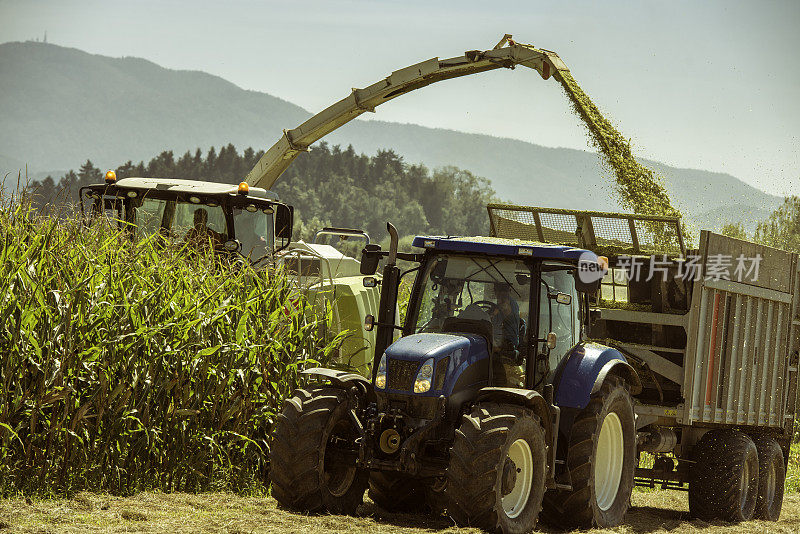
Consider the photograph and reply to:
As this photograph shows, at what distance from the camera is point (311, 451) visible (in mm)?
6859

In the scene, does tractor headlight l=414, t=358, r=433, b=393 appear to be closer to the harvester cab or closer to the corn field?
the corn field

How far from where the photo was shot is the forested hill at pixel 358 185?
9751 centimetres

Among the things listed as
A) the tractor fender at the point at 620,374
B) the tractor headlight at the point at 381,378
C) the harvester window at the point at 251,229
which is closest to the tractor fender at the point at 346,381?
the tractor headlight at the point at 381,378

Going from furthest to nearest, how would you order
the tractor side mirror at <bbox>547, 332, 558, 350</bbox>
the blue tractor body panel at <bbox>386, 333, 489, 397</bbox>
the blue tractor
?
the tractor side mirror at <bbox>547, 332, 558, 350</bbox>, the blue tractor body panel at <bbox>386, 333, 489, 397</bbox>, the blue tractor

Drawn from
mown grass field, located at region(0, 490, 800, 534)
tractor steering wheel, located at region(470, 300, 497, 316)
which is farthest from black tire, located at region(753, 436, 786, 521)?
tractor steering wheel, located at region(470, 300, 497, 316)

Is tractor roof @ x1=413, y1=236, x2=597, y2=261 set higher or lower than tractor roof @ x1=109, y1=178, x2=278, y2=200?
lower

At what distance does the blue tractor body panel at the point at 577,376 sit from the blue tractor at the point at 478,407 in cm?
1

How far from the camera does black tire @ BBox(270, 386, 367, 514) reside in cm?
688

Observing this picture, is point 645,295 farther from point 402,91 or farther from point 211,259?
point 402,91

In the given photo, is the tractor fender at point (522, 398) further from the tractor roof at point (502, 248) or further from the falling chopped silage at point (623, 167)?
the falling chopped silage at point (623, 167)

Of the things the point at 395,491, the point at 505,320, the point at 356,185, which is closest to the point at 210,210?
the point at 395,491

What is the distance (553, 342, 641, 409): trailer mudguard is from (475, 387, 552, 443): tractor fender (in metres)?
0.36

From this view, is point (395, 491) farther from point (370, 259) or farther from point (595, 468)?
point (370, 259)

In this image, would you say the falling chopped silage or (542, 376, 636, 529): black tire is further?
the falling chopped silage
